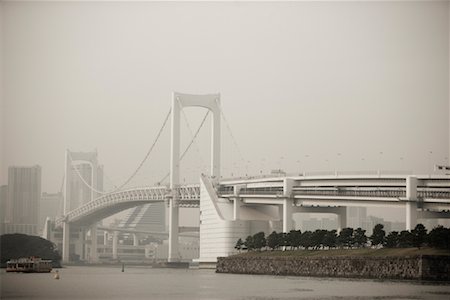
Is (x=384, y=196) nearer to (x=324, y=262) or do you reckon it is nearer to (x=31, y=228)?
(x=324, y=262)

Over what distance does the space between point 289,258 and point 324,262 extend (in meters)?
4.02

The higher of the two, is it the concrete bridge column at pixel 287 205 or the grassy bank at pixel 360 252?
the concrete bridge column at pixel 287 205

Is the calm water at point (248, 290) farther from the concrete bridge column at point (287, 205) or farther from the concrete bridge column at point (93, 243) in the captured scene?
the concrete bridge column at point (93, 243)

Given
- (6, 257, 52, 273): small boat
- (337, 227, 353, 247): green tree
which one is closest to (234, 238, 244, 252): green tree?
(337, 227, 353, 247): green tree

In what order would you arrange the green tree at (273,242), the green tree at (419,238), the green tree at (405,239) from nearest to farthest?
the green tree at (419,238), the green tree at (405,239), the green tree at (273,242)

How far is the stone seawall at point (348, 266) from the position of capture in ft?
155

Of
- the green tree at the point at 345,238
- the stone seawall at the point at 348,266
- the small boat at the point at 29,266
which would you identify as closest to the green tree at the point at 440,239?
the stone seawall at the point at 348,266

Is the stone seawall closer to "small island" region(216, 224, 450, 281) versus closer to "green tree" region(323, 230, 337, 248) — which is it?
"small island" region(216, 224, 450, 281)

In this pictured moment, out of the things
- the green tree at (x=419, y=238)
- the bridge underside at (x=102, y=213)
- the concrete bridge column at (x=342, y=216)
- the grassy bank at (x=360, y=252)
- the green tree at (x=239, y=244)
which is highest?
the bridge underside at (x=102, y=213)

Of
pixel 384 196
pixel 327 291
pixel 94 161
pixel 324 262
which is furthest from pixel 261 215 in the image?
pixel 94 161

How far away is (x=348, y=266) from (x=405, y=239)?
3.28 metres

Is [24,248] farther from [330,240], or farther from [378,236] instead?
[378,236]

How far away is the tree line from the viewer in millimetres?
50031

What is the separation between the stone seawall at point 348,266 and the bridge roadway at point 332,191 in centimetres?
747
